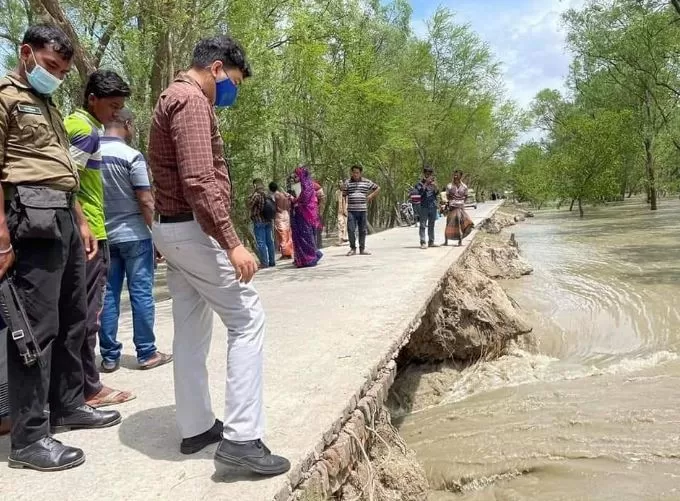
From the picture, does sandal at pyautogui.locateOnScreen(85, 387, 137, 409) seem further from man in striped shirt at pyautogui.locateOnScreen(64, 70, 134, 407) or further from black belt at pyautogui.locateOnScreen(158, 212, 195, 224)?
black belt at pyautogui.locateOnScreen(158, 212, 195, 224)

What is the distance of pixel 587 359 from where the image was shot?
23.7ft

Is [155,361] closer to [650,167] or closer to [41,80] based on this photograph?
[41,80]

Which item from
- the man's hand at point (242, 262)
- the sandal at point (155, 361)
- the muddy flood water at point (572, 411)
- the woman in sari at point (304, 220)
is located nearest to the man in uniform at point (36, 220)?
the man's hand at point (242, 262)

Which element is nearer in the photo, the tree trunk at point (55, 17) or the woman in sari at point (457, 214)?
the tree trunk at point (55, 17)

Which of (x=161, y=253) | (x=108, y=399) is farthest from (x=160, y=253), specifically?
(x=108, y=399)

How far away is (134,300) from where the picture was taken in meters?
4.16

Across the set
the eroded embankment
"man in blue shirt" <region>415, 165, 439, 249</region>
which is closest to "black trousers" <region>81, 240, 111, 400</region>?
the eroded embankment

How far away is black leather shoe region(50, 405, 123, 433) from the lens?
10.0ft

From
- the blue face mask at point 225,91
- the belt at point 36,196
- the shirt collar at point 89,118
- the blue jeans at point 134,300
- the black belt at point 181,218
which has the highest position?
the shirt collar at point 89,118

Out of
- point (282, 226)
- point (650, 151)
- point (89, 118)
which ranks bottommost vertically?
point (282, 226)

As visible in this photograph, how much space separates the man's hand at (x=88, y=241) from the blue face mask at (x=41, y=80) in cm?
71

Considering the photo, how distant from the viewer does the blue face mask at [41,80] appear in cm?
270

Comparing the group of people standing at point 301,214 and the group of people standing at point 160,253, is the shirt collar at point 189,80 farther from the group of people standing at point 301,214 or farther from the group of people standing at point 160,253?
the group of people standing at point 301,214

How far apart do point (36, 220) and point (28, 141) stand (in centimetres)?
39
